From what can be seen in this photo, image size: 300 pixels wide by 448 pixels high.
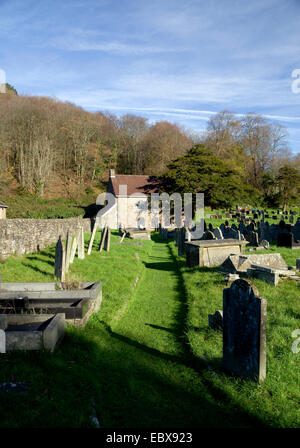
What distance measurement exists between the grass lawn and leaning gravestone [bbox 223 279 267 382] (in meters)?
0.20

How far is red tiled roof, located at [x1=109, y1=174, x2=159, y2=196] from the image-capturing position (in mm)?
37281

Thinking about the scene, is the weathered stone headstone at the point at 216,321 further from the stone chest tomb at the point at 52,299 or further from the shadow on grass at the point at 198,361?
the stone chest tomb at the point at 52,299

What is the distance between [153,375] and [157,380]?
6.1 inches

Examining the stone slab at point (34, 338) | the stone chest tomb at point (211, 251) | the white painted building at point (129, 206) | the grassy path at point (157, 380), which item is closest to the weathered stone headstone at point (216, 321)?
the grassy path at point (157, 380)

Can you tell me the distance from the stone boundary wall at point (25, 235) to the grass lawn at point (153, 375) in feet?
22.6

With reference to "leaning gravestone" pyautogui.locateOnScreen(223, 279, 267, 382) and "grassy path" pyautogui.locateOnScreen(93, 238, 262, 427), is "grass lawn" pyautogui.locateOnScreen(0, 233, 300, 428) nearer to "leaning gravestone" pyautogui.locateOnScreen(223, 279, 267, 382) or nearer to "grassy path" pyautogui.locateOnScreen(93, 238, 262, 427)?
"grassy path" pyautogui.locateOnScreen(93, 238, 262, 427)

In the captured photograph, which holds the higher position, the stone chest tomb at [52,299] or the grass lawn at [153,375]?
the stone chest tomb at [52,299]

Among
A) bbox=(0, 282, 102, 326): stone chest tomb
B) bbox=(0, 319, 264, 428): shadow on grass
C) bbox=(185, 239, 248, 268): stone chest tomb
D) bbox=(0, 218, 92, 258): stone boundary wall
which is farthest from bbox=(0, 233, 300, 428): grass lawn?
bbox=(0, 218, 92, 258): stone boundary wall

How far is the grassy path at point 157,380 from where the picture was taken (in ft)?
11.3

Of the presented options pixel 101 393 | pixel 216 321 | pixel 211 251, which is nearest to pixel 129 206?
pixel 211 251

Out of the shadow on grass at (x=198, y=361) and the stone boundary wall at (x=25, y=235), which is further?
the stone boundary wall at (x=25, y=235)

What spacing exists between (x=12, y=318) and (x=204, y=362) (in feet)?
11.5
